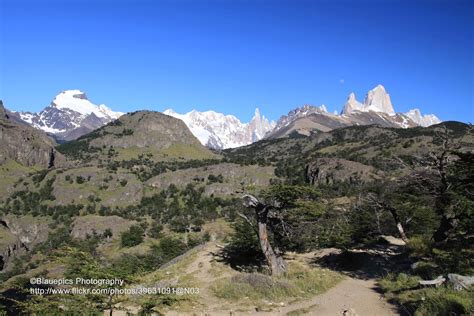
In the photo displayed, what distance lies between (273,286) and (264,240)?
12.9ft

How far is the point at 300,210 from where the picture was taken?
29188 mm

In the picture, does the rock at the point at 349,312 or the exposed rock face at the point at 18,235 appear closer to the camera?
the rock at the point at 349,312

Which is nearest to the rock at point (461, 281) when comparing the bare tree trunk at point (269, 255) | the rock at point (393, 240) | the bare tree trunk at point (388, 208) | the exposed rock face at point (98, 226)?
the bare tree trunk at point (388, 208)

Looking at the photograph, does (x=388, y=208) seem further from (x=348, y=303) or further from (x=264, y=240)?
(x=348, y=303)

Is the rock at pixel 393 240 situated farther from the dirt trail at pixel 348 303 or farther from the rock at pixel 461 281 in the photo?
the rock at pixel 461 281

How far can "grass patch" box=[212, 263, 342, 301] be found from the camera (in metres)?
23.2

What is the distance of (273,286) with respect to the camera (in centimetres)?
2381

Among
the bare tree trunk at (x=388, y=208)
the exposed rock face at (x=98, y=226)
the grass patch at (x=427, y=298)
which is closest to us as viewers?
the grass patch at (x=427, y=298)

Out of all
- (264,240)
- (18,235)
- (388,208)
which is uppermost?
(18,235)

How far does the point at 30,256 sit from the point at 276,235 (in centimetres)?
9294

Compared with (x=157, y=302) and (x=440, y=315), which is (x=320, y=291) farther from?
(x=157, y=302)

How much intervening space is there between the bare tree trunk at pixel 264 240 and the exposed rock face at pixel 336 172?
101095mm

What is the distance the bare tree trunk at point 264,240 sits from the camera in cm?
2694

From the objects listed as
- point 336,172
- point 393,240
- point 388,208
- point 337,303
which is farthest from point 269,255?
point 336,172
